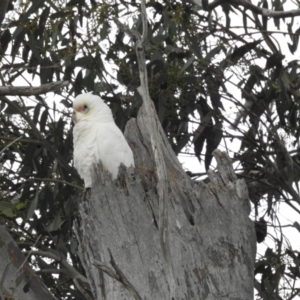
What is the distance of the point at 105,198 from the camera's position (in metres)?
3.34

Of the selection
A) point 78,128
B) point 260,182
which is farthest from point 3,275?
point 260,182

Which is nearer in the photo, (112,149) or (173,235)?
(173,235)

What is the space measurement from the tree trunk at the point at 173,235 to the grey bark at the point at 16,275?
70 cm

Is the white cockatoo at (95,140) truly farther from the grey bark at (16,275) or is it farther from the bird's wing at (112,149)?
the grey bark at (16,275)

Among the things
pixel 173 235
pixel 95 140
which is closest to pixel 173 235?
pixel 173 235

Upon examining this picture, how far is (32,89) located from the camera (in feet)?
11.7

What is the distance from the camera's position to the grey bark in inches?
159

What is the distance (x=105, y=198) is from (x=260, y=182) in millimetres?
2085

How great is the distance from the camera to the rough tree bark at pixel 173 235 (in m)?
3.25

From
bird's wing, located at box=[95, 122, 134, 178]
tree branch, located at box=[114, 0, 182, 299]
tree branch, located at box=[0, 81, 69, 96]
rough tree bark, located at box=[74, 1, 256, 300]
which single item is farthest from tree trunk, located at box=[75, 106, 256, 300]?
bird's wing, located at box=[95, 122, 134, 178]

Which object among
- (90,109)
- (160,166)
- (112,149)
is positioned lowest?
(160,166)

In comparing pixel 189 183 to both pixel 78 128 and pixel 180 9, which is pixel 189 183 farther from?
pixel 180 9

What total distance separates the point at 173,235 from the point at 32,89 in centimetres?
87

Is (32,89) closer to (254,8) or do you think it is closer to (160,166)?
(160,166)
